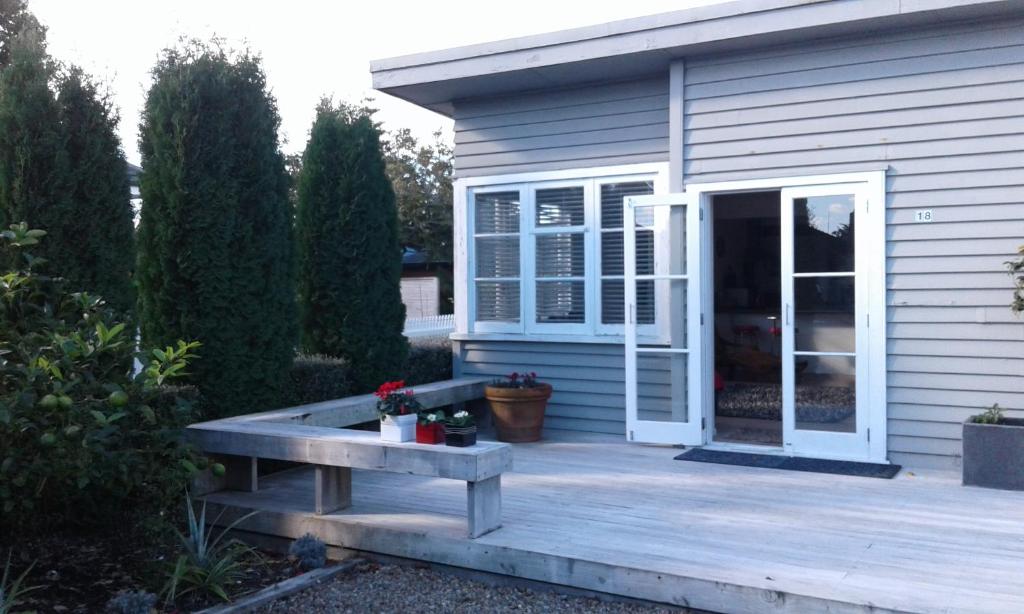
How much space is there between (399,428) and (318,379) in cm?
183

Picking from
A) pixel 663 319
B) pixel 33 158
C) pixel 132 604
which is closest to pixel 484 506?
pixel 132 604

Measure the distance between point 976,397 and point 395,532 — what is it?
3.44 m

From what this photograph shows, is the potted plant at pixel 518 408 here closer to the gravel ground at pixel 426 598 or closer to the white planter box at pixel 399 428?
the white planter box at pixel 399 428

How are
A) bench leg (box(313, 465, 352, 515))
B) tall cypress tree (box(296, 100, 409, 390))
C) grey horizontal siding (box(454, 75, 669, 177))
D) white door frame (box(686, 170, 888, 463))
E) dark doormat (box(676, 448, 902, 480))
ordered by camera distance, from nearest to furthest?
bench leg (box(313, 465, 352, 515))
dark doormat (box(676, 448, 902, 480))
white door frame (box(686, 170, 888, 463))
tall cypress tree (box(296, 100, 409, 390))
grey horizontal siding (box(454, 75, 669, 177))

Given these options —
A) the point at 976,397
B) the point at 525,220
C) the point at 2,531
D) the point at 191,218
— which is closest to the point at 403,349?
the point at 525,220

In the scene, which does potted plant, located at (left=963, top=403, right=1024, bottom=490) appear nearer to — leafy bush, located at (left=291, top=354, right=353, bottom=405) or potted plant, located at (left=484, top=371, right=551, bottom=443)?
potted plant, located at (left=484, top=371, right=551, bottom=443)

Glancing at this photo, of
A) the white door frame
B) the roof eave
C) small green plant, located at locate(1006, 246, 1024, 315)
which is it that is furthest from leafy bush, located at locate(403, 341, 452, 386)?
small green plant, located at locate(1006, 246, 1024, 315)

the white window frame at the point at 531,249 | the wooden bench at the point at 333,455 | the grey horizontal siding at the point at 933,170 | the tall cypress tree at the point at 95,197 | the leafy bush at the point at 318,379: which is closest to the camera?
the wooden bench at the point at 333,455

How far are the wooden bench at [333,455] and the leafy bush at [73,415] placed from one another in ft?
1.48

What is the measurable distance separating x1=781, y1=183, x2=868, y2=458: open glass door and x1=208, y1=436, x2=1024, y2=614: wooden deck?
19.8 inches

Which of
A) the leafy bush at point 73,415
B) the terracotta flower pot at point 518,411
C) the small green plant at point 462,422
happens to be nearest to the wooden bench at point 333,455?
the small green plant at point 462,422

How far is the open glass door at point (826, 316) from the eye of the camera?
18.0 feet

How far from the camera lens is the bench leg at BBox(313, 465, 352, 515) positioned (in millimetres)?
4379

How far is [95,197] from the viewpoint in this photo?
15.7 ft
